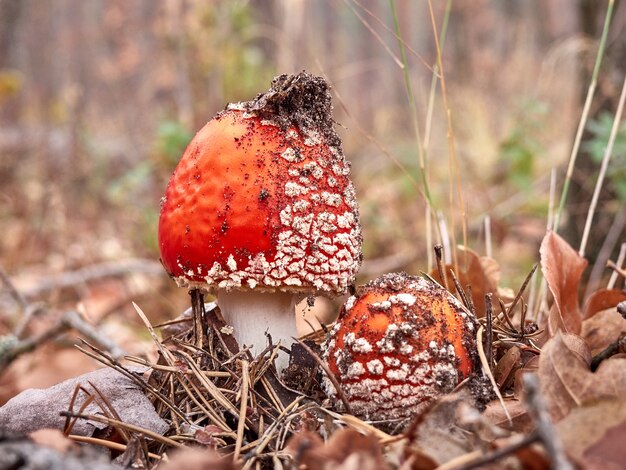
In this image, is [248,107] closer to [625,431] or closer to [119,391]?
[119,391]

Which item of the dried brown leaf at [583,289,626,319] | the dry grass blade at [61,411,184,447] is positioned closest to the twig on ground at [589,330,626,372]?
the dried brown leaf at [583,289,626,319]

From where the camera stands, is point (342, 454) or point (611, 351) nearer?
point (342, 454)

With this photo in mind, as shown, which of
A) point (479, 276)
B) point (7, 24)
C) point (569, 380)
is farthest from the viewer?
point (7, 24)

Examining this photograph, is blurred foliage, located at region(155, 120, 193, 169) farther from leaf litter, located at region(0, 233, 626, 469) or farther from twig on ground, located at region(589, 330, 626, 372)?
twig on ground, located at region(589, 330, 626, 372)

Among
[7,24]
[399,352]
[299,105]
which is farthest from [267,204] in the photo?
[7,24]

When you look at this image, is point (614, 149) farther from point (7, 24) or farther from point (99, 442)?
point (7, 24)

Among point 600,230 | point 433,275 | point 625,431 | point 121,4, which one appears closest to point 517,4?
point 121,4
